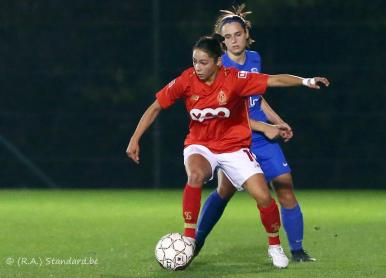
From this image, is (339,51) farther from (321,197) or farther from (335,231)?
(335,231)

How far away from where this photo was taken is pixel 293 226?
28.7ft

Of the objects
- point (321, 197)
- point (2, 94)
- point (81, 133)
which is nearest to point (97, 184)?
point (81, 133)

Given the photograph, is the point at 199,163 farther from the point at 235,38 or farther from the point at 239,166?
the point at 235,38

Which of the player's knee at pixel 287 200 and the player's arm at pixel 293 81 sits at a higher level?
the player's arm at pixel 293 81

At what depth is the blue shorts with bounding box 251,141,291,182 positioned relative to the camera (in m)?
8.77

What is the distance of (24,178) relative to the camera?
56.5 feet

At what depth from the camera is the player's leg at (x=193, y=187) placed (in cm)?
812

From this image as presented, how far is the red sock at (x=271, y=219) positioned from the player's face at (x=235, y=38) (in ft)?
4.09

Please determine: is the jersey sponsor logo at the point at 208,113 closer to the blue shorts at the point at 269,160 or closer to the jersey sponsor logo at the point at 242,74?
the jersey sponsor logo at the point at 242,74

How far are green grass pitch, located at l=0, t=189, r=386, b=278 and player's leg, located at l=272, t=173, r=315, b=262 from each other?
0.20 meters

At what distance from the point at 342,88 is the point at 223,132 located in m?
8.66

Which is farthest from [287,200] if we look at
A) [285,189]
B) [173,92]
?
[173,92]

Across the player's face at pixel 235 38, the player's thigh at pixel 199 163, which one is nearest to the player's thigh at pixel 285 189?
the player's thigh at pixel 199 163

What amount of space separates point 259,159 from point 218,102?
30.2 inches
